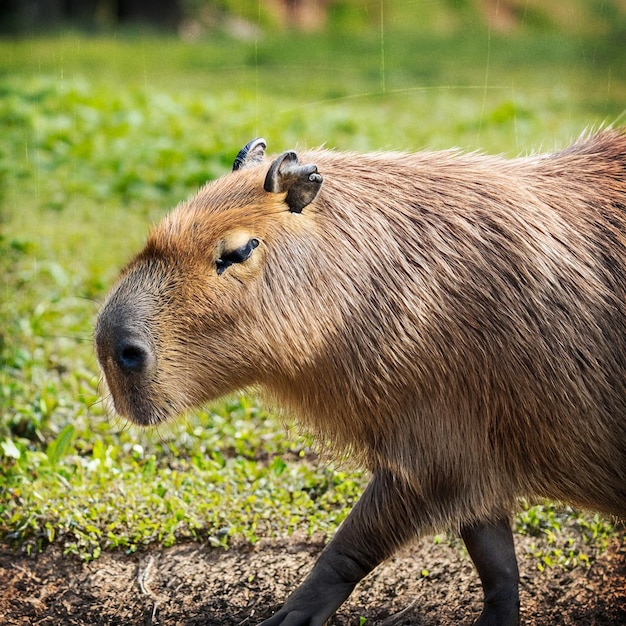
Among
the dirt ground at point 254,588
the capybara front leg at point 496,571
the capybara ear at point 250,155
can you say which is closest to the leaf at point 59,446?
the dirt ground at point 254,588

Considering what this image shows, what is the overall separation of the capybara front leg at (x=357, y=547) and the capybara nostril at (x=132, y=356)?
0.80 meters

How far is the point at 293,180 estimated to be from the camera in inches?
110

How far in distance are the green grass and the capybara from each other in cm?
38

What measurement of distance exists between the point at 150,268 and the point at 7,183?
5081 mm

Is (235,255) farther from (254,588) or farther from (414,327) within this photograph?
(254,588)

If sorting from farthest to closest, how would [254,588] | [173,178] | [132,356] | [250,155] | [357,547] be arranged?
[173,178]
[254,588]
[250,155]
[357,547]
[132,356]

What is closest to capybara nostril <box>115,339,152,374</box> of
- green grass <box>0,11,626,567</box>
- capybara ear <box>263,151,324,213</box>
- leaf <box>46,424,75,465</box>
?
green grass <box>0,11,626,567</box>

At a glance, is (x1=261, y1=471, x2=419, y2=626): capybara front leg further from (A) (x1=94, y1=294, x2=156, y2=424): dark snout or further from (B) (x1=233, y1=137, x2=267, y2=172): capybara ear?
(B) (x1=233, y1=137, x2=267, y2=172): capybara ear

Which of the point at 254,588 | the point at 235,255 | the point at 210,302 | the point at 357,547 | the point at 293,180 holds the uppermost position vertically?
the point at 293,180

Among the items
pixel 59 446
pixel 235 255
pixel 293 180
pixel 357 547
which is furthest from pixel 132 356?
pixel 59 446

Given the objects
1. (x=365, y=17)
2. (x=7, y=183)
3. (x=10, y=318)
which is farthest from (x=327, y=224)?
(x=365, y=17)

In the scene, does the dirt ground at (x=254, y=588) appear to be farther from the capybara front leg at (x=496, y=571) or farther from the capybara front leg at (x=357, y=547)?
the capybara front leg at (x=357, y=547)

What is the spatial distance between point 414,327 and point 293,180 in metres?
0.55

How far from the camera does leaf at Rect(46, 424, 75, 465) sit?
4.16 m
